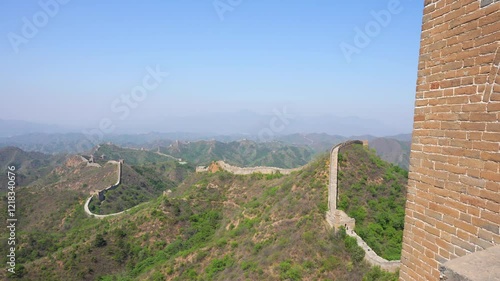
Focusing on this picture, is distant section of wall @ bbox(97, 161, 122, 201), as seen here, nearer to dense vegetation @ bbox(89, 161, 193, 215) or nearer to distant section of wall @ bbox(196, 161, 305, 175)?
dense vegetation @ bbox(89, 161, 193, 215)

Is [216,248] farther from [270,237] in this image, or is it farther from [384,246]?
[384,246]

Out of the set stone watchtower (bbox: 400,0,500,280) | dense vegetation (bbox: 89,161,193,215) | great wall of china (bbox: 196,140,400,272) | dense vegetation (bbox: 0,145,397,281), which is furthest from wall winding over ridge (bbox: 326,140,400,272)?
dense vegetation (bbox: 89,161,193,215)

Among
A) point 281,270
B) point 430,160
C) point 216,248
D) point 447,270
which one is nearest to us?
point 447,270

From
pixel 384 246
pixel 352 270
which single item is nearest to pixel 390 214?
pixel 384 246

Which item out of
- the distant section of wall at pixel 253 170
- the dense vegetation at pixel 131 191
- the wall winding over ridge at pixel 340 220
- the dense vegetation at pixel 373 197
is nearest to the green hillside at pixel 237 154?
the dense vegetation at pixel 131 191

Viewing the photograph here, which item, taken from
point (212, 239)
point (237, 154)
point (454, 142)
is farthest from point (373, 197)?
point (237, 154)

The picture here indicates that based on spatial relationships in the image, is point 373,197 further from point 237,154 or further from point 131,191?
point 237,154

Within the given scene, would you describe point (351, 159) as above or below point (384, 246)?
above
